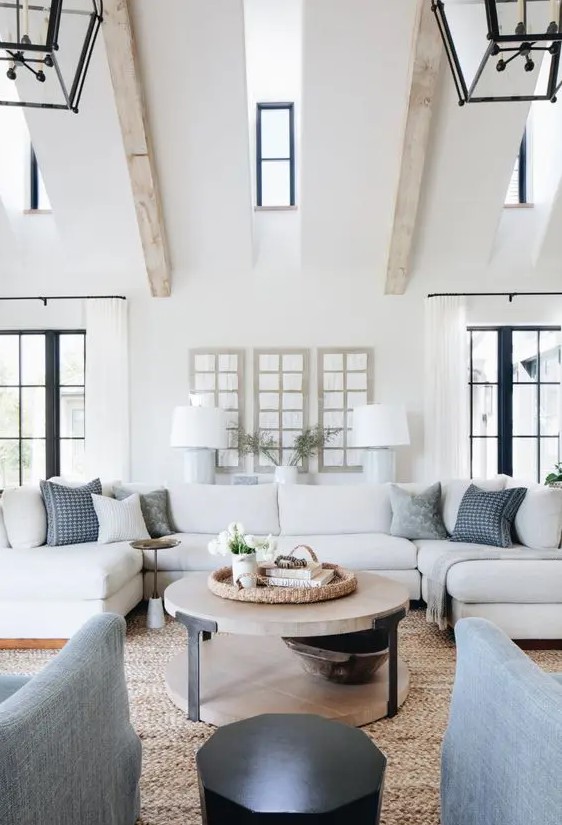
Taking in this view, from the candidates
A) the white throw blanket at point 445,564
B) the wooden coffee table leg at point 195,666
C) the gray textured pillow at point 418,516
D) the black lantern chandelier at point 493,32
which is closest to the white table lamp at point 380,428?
the gray textured pillow at point 418,516

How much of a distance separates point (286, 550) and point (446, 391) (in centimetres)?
238

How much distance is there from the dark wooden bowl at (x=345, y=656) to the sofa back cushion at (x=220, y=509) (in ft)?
6.17

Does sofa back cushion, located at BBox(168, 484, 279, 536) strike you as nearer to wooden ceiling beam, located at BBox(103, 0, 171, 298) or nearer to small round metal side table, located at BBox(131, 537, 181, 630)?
small round metal side table, located at BBox(131, 537, 181, 630)

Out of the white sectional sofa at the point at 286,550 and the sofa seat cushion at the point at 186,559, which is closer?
the white sectional sofa at the point at 286,550

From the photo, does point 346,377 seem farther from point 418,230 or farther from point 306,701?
point 306,701

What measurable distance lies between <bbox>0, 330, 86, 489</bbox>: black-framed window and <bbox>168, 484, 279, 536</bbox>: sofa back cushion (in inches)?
70.0

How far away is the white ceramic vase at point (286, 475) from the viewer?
566cm

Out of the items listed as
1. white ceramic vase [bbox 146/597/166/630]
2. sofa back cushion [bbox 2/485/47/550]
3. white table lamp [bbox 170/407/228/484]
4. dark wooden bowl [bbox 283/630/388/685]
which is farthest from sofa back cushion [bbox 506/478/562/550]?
sofa back cushion [bbox 2/485/47/550]

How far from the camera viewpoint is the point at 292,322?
20.0 feet

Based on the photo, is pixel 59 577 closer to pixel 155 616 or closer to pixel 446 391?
pixel 155 616

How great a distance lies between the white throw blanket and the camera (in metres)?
3.75

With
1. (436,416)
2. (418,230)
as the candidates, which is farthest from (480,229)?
(436,416)

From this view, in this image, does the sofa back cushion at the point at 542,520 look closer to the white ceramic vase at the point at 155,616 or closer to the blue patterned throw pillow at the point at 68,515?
the white ceramic vase at the point at 155,616

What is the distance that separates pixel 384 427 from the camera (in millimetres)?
5367
